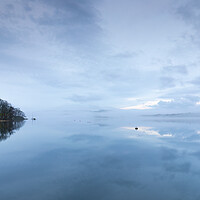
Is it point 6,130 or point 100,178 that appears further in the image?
point 6,130

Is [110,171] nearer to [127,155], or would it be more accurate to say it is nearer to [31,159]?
[127,155]

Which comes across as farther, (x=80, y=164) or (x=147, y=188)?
(x=80, y=164)

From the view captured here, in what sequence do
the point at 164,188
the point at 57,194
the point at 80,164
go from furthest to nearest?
the point at 80,164, the point at 164,188, the point at 57,194

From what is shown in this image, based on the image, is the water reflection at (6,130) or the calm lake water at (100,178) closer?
the calm lake water at (100,178)

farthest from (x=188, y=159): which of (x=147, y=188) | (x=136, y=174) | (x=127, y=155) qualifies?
(x=147, y=188)

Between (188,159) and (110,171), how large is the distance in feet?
51.4

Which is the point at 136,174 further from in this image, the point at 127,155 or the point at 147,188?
the point at 127,155

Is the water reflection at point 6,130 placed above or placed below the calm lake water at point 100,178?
above

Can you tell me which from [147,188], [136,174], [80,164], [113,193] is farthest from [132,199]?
[80,164]

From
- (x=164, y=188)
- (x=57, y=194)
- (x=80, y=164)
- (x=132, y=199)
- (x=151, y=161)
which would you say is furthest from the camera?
(x=151, y=161)

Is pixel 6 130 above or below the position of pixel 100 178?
above

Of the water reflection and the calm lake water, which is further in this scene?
the water reflection

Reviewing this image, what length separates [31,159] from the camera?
87.9 feet

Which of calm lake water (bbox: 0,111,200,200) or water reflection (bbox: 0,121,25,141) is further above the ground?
water reflection (bbox: 0,121,25,141)
